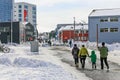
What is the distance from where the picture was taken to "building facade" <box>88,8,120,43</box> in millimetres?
77250

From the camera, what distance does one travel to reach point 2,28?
374ft

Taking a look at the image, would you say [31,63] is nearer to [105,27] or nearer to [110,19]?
[105,27]

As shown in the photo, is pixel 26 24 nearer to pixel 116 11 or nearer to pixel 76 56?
pixel 116 11

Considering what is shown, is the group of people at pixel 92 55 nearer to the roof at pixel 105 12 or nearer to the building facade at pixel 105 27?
the building facade at pixel 105 27

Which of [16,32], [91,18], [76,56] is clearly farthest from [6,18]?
[76,56]

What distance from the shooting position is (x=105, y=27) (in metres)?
78.1

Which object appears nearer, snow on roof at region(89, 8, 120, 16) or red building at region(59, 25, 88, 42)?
snow on roof at region(89, 8, 120, 16)

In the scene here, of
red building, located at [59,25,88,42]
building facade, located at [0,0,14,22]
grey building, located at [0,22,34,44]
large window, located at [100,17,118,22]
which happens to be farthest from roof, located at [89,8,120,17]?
building facade, located at [0,0,14,22]

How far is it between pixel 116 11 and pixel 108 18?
454 cm

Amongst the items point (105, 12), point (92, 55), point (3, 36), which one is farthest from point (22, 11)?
point (92, 55)

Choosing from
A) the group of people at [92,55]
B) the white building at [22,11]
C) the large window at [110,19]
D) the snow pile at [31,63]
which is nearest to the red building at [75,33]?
the white building at [22,11]

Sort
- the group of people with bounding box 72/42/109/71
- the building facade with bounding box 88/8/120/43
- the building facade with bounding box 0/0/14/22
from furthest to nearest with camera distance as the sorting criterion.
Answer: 1. the building facade with bounding box 0/0/14/22
2. the building facade with bounding box 88/8/120/43
3. the group of people with bounding box 72/42/109/71

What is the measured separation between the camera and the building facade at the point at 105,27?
3041 inches

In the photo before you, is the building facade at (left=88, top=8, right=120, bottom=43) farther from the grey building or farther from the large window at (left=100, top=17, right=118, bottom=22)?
the grey building
